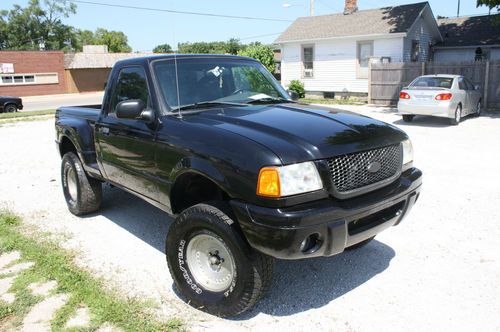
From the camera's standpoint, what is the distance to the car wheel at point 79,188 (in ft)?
18.5

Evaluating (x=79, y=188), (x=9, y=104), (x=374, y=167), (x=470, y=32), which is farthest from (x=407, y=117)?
(x=9, y=104)

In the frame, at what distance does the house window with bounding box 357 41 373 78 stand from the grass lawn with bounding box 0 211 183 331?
2133 cm

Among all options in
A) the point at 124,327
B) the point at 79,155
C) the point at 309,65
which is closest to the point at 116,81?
the point at 79,155

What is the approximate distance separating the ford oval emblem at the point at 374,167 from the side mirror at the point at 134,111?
1.91 meters

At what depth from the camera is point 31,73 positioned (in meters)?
43.7

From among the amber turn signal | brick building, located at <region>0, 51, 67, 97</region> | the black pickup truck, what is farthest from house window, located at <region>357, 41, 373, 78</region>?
brick building, located at <region>0, 51, 67, 97</region>

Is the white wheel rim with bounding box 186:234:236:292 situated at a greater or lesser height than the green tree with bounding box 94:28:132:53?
lesser

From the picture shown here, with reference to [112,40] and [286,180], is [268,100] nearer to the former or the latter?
[286,180]

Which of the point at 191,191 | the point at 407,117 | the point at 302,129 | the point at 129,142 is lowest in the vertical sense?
the point at 407,117

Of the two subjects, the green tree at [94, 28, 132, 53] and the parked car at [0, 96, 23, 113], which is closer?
the parked car at [0, 96, 23, 113]

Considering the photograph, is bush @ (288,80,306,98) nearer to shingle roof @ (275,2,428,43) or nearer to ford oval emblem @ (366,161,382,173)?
shingle roof @ (275,2,428,43)

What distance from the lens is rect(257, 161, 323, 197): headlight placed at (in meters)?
2.95

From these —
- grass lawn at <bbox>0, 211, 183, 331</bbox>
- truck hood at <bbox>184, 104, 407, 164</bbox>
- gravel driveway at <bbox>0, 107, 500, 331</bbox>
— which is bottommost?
gravel driveway at <bbox>0, 107, 500, 331</bbox>

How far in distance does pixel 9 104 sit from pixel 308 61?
1701cm
